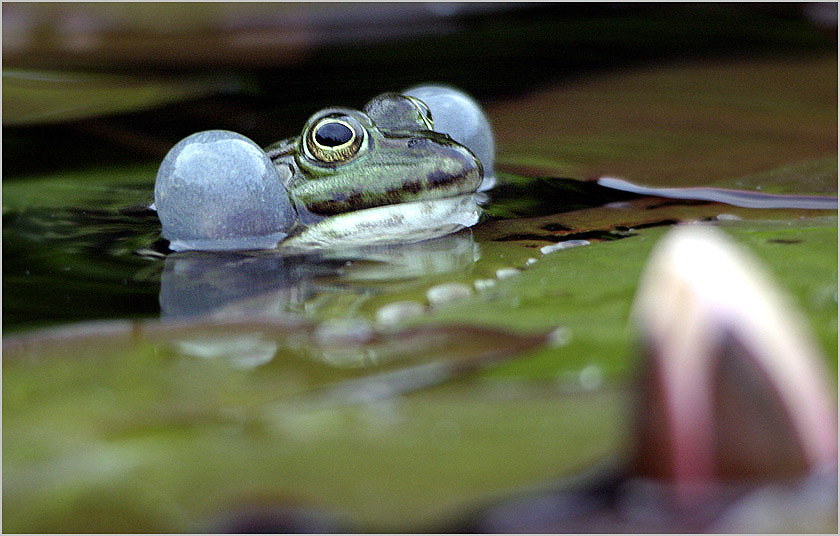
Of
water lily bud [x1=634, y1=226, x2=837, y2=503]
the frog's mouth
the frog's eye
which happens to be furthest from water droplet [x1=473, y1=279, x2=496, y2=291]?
water lily bud [x1=634, y1=226, x2=837, y2=503]

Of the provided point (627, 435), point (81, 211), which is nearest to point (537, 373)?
point (627, 435)

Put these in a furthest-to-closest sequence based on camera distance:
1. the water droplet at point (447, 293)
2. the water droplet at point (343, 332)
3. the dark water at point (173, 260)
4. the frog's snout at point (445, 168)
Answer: the frog's snout at point (445, 168), the dark water at point (173, 260), the water droplet at point (447, 293), the water droplet at point (343, 332)

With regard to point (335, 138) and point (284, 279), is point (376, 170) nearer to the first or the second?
point (335, 138)

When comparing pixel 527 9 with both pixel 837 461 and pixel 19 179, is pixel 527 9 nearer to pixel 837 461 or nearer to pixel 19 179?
pixel 19 179

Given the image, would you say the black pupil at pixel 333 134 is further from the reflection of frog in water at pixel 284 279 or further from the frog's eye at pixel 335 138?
the reflection of frog in water at pixel 284 279

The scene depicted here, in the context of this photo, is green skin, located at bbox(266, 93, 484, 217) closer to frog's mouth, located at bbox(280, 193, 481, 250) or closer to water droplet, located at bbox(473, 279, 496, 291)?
frog's mouth, located at bbox(280, 193, 481, 250)

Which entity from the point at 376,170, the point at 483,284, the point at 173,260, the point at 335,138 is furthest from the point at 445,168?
the point at 173,260

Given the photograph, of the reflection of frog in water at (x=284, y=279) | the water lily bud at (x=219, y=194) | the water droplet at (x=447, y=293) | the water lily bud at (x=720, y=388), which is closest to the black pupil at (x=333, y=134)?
the water lily bud at (x=219, y=194)
